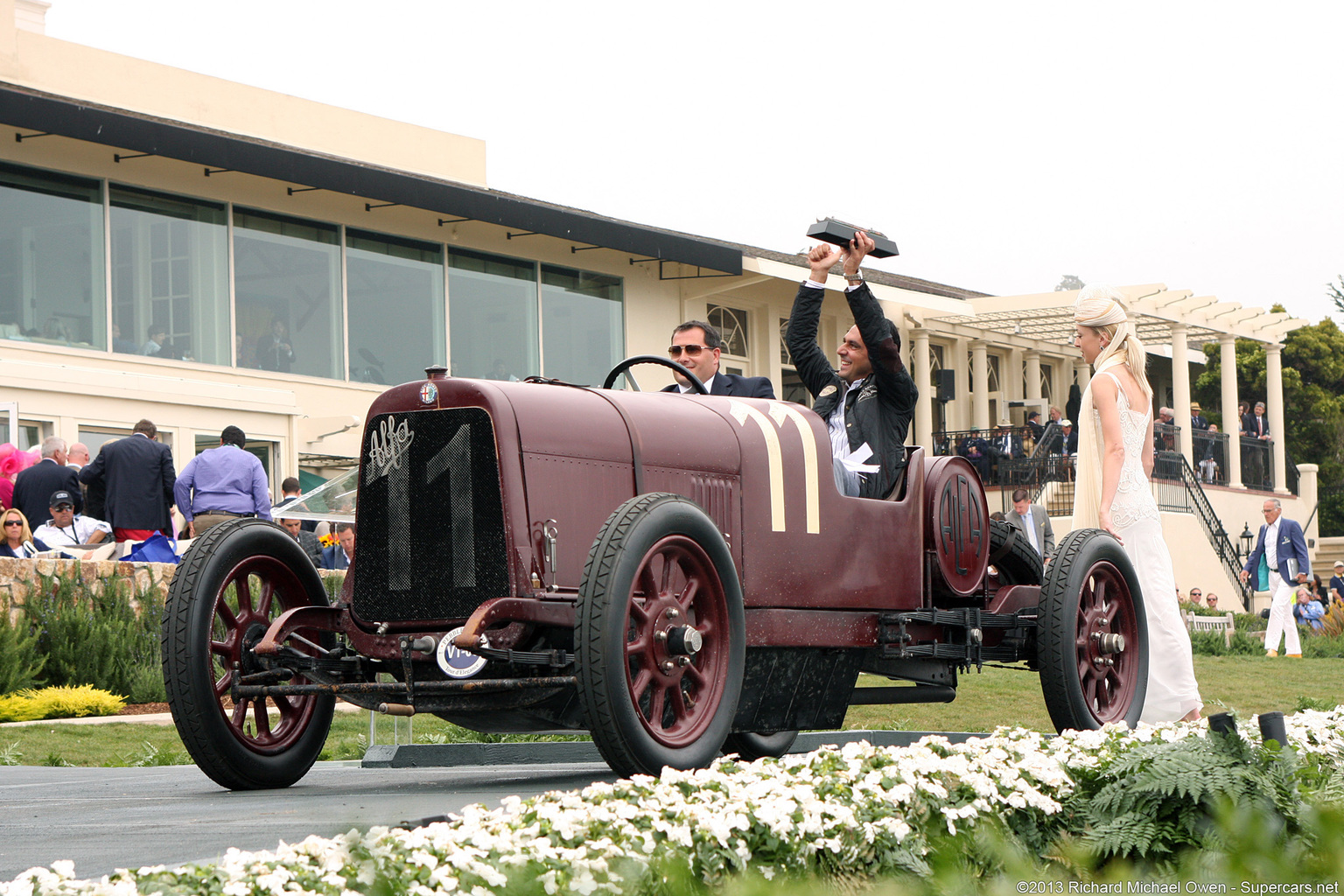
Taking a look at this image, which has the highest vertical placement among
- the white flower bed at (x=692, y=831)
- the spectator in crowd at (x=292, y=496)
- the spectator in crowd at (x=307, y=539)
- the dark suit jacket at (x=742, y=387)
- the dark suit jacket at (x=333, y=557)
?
the dark suit jacket at (x=742, y=387)

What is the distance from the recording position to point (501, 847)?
2.80 metres

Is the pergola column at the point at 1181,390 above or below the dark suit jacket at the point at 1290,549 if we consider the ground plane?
above

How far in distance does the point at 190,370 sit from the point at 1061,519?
51.4 ft

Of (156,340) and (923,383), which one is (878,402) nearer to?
(156,340)

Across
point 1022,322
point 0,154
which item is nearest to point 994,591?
point 0,154

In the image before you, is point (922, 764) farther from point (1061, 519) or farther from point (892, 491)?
point (1061, 519)

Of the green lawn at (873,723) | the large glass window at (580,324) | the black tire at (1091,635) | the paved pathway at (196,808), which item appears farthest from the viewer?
the large glass window at (580,324)

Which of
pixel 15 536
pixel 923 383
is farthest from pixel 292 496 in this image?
pixel 923 383

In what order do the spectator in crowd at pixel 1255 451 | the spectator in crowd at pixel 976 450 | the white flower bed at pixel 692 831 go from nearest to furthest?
the white flower bed at pixel 692 831, the spectator in crowd at pixel 976 450, the spectator in crowd at pixel 1255 451

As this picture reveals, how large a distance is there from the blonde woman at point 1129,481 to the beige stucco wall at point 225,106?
19265 millimetres

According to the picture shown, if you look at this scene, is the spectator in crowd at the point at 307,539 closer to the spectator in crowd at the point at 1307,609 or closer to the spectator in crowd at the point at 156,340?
the spectator in crowd at the point at 156,340

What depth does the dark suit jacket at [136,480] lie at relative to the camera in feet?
43.8

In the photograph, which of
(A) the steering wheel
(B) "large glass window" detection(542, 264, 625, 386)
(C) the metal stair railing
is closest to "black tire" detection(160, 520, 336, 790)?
(A) the steering wheel

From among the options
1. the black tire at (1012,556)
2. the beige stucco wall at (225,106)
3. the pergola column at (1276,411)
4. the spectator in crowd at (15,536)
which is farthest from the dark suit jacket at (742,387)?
the pergola column at (1276,411)
